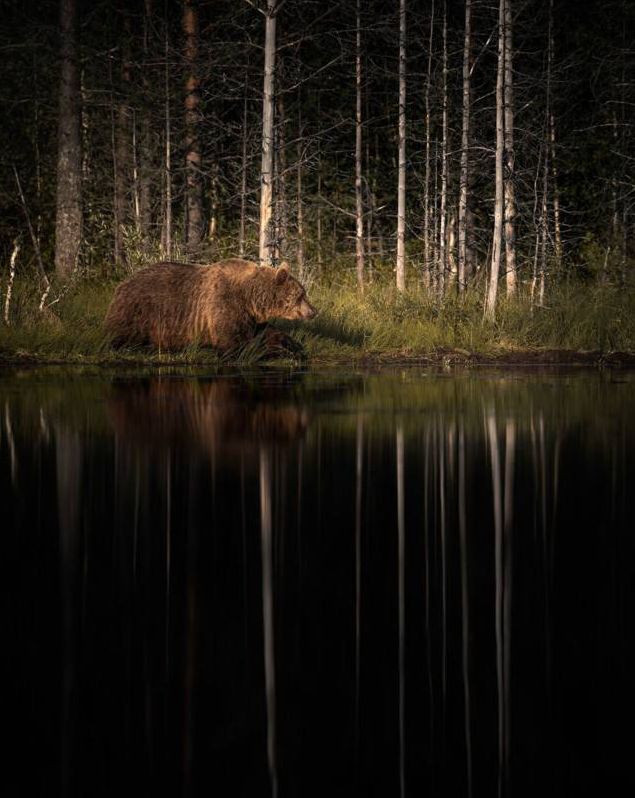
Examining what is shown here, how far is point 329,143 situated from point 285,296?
57.7 feet

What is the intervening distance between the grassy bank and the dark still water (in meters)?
9.54

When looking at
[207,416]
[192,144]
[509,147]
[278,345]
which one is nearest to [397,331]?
[278,345]

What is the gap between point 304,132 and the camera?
121 feet

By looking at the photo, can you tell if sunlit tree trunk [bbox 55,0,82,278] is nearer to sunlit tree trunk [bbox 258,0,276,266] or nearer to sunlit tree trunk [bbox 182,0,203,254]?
sunlit tree trunk [bbox 182,0,203,254]

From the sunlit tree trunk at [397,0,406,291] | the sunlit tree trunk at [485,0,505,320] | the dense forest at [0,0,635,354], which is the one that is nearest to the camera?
the sunlit tree trunk at [485,0,505,320]

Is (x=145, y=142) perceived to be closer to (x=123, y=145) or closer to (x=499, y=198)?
(x=123, y=145)

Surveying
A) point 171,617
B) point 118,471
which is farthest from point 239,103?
point 171,617

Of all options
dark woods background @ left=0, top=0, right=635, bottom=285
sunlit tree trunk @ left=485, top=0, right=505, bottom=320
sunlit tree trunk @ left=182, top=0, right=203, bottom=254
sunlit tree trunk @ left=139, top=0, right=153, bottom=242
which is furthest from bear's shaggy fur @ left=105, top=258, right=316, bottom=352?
sunlit tree trunk @ left=139, top=0, right=153, bottom=242

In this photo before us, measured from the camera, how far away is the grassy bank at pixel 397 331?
1928 centimetres

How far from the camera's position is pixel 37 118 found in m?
32.0

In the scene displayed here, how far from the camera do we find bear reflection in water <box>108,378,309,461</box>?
9812 mm

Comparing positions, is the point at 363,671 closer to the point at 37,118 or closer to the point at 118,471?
the point at 118,471

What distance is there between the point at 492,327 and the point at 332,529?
48.7ft

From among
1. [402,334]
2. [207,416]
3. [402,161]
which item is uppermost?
[402,161]
